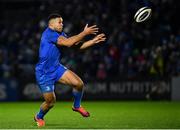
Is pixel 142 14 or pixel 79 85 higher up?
pixel 142 14

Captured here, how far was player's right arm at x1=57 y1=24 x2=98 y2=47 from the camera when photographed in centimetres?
1165

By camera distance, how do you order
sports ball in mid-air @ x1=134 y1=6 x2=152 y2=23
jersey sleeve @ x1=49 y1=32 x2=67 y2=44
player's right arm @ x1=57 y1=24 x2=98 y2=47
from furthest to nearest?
sports ball in mid-air @ x1=134 y1=6 x2=152 y2=23 → jersey sleeve @ x1=49 y1=32 x2=67 y2=44 → player's right arm @ x1=57 y1=24 x2=98 y2=47

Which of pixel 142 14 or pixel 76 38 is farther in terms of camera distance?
pixel 142 14

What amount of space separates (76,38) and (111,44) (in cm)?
1503

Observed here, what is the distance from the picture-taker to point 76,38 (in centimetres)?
1191

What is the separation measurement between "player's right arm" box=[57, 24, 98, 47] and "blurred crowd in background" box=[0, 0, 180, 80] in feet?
42.6

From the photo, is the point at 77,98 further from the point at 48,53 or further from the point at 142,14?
the point at 142,14

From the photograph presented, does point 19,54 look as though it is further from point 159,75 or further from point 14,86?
point 159,75

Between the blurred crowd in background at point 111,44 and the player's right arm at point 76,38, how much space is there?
13.0 m

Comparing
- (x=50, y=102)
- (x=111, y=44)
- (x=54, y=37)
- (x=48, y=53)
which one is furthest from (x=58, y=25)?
(x=111, y=44)

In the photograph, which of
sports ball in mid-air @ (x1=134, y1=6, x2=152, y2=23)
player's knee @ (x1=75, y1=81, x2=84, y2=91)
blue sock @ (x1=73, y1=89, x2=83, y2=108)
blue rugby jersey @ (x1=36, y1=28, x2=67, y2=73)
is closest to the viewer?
blue rugby jersey @ (x1=36, y1=28, x2=67, y2=73)

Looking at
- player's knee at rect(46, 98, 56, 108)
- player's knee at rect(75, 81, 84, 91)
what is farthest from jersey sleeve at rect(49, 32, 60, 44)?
player's knee at rect(46, 98, 56, 108)

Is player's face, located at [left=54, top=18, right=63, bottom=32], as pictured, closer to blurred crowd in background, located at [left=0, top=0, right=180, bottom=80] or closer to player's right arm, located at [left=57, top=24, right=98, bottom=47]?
player's right arm, located at [left=57, top=24, right=98, bottom=47]

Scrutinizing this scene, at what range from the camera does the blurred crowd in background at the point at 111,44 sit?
2558 cm
